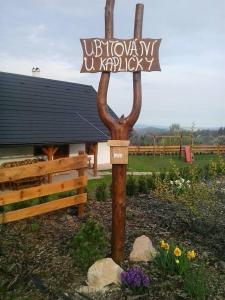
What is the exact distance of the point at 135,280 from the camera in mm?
4242

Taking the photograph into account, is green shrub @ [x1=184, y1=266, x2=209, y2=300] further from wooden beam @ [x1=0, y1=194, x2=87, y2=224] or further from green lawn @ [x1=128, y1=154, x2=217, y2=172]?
green lawn @ [x1=128, y1=154, x2=217, y2=172]

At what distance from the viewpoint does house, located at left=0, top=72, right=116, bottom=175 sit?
630 inches

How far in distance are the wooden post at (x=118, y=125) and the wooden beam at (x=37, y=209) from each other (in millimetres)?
1984

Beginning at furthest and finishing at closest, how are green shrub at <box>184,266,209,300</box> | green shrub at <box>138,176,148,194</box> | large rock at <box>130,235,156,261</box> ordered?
green shrub at <box>138,176,148,194</box>, large rock at <box>130,235,156,261</box>, green shrub at <box>184,266,209,300</box>

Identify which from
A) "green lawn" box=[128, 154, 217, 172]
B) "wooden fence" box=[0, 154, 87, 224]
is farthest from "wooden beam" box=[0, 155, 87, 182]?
"green lawn" box=[128, 154, 217, 172]

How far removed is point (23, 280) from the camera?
452 cm

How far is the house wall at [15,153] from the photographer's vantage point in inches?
633

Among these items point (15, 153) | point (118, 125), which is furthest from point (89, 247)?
point (15, 153)

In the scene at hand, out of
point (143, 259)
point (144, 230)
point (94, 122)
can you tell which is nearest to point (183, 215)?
point (144, 230)

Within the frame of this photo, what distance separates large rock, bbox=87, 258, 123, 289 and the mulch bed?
0.44 ft

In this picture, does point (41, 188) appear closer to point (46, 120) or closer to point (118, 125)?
point (118, 125)

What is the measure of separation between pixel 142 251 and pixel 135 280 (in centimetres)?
87

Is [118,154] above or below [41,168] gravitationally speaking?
above

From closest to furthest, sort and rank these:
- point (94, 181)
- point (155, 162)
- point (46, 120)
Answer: point (94, 181)
point (46, 120)
point (155, 162)
